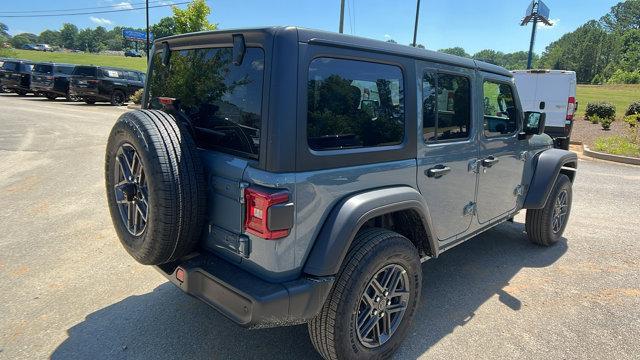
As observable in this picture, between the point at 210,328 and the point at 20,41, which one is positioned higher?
the point at 20,41

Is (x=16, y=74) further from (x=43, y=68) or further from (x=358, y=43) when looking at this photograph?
(x=358, y=43)

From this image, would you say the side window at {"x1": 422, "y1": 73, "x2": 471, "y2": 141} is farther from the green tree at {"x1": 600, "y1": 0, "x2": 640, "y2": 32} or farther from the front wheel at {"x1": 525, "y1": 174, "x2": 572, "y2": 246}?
the green tree at {"x1": 600, "y1": 0, "x2": 640, "y2": 32}

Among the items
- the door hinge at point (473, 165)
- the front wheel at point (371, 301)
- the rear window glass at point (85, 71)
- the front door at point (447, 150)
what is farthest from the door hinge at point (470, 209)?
the rear window glass at point (85, 71)

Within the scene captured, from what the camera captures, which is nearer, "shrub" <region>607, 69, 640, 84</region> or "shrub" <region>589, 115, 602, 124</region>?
"shrub" <region>589, 115, 602, 124</region>

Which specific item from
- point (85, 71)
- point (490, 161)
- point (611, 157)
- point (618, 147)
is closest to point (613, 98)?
point (618, 147)

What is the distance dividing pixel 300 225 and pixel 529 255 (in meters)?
3.35

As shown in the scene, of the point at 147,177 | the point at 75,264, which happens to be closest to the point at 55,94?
the point at 75,264

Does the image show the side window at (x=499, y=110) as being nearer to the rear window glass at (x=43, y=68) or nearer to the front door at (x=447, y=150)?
the front door at (x=447, y=150)

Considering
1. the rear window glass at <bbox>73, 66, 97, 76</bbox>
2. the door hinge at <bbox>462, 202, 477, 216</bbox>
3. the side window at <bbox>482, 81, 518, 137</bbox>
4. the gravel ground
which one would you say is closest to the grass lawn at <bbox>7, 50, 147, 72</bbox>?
the rear window glass at <bbox>73, 66, 97, 76</bbox>

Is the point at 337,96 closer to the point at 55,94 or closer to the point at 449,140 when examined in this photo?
the point at 449,140

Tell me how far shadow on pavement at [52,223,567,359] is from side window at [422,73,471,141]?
1.34m

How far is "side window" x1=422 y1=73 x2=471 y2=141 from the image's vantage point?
116 inches

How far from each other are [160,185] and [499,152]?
285cm

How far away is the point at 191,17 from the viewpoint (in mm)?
22812
